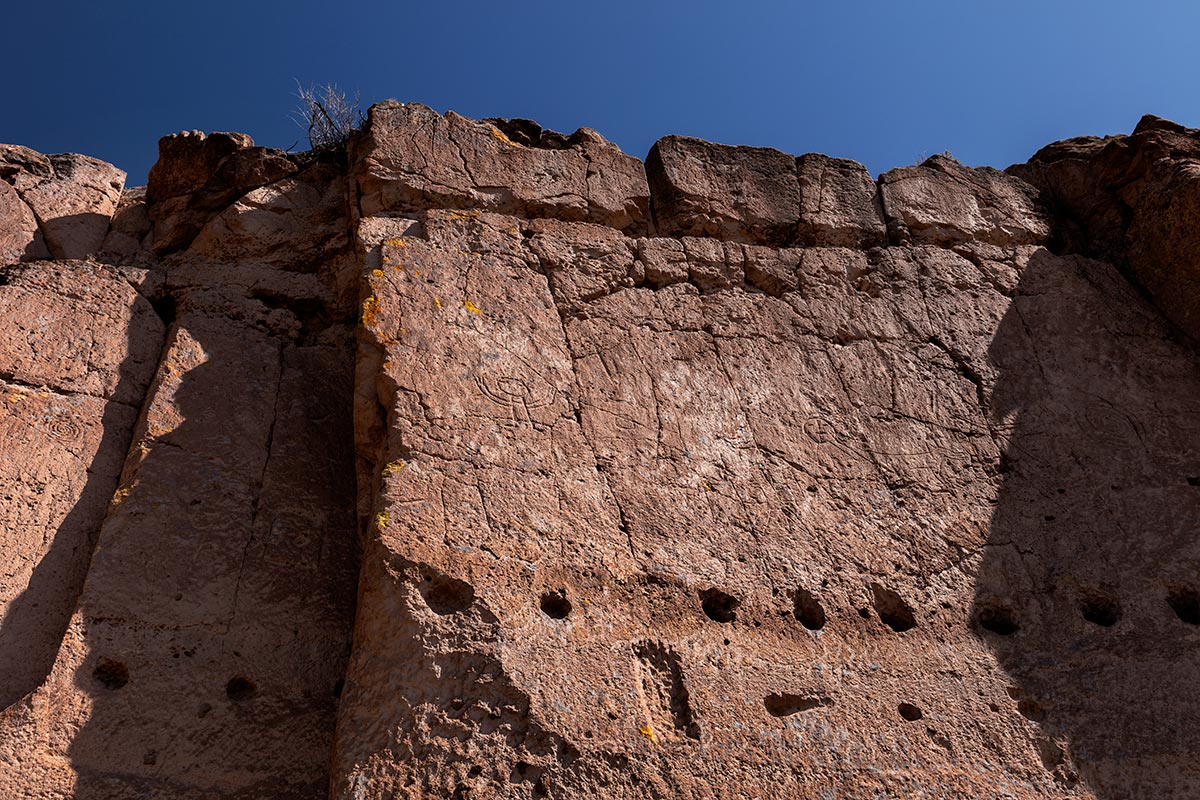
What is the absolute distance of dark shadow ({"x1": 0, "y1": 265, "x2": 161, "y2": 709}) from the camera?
10.5 feet

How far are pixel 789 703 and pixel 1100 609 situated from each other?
4.61 feet

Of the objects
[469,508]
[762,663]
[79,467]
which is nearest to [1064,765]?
[762,663]

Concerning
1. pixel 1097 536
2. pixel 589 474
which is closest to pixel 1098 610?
pixel 1097 536

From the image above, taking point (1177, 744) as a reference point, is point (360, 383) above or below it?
above

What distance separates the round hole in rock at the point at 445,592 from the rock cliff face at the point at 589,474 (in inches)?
0.6

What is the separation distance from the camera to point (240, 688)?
3309mm

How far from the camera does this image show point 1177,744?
3334mm

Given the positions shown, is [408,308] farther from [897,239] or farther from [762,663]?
[897,239]

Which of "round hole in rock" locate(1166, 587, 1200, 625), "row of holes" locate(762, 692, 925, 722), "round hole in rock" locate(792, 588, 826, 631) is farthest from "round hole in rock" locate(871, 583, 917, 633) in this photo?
"round hole in rock" locate(1166, 587, 1200, 625)

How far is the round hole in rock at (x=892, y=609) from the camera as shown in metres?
3.54

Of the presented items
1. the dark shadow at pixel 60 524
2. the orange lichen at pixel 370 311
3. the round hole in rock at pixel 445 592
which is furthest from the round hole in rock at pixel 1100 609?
the dark shadow at pixel 60 524

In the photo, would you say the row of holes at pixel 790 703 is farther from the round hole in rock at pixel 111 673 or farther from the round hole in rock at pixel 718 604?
the round hole in rock at pixel 111 673

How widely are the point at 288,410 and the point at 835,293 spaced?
248 cm

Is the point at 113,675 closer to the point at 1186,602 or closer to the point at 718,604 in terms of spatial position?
the point at 718,604
